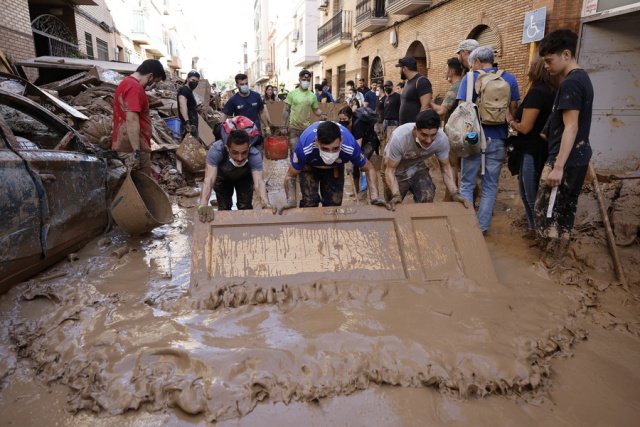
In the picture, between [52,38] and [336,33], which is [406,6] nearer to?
[336,33]

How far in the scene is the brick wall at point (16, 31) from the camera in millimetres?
8617

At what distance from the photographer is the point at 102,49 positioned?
16.8 metres

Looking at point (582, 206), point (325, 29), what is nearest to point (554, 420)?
point (582, 206)

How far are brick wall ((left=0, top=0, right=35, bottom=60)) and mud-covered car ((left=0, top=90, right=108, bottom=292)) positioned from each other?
5945 mm

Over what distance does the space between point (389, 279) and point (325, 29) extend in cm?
2147

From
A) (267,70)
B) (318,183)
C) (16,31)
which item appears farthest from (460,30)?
(267,70)

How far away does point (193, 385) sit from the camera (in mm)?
1982

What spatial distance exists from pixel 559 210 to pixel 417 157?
120cm

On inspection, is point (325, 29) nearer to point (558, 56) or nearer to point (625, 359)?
point (558, 56)

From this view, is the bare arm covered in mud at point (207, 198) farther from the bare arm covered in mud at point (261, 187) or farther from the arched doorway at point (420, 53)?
the arched doorway at point (420, 53)

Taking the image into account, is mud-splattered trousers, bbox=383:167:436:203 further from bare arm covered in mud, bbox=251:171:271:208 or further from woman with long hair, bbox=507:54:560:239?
bare arm covered in mud, bbox=251:171:271:208

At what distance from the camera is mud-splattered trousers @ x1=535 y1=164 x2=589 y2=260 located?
3.23 m

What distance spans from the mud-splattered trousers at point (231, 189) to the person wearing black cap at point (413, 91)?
2.31 metres

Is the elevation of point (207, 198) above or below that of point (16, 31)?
below
